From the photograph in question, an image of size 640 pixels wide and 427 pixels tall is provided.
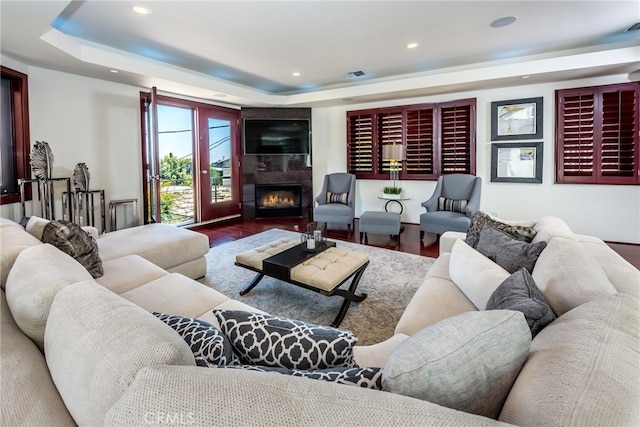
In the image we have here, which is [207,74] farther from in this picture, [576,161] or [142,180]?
[576,161]

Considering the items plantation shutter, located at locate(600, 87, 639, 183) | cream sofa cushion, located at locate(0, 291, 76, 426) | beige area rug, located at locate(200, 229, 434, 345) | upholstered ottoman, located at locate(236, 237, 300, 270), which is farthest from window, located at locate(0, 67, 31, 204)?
plantation shutter, located at locate(600, 87, 639, 183)

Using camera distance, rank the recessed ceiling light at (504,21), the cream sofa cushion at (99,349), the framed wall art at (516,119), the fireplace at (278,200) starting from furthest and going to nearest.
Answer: the fireplace at (278,200)
the framed wall art at (516,119)
the recessed ceiling light at (504,21)
the cream sofa cushion at (99,349)

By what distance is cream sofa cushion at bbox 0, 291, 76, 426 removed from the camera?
0.72 meters

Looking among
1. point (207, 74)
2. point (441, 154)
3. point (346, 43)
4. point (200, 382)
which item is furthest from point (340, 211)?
point (200, 382)

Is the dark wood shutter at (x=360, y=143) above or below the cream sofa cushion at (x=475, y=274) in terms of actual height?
above

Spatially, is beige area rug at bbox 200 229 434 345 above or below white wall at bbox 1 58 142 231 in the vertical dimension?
below

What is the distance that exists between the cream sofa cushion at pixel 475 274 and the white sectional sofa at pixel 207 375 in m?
0.31

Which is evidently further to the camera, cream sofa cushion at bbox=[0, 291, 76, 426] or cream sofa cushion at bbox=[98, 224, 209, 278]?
cream sofa cushion at bbox=[98, 224, 209, 278]

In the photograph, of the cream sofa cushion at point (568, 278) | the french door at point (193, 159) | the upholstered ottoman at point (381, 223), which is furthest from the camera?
the french door at point (193, 159)

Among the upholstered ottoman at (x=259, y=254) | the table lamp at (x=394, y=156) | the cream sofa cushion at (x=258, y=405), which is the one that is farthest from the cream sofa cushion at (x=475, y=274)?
the table lamp at (x=394, y=156)

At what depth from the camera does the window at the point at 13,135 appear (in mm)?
3583

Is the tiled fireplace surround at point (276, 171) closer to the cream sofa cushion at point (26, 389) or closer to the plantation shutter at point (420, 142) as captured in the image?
the plantation shutter at point (420, 142)

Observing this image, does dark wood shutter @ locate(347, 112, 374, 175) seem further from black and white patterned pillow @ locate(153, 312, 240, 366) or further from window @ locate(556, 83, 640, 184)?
black and white patterned pillow @ locate(153, 312, 240, 366)

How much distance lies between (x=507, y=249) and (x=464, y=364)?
4.78 ft
